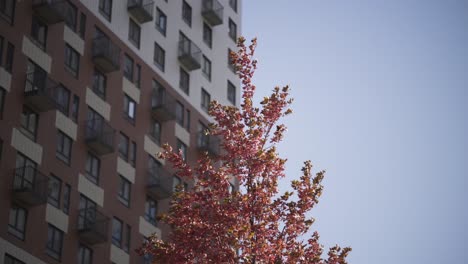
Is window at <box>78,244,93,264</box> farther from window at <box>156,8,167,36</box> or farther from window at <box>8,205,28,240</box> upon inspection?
window at <box>156,8,167,36</box>

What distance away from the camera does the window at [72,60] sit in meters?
53.2

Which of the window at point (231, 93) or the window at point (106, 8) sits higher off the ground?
the window at point (231, 93)

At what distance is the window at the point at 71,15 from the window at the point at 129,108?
262 inches

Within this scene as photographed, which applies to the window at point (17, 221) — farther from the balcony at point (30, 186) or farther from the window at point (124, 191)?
the window at point (124, 191)

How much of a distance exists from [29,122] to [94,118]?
6.13 m

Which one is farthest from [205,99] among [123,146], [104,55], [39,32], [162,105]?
[39,32]

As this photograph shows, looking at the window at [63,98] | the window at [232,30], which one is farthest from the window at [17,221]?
the window at [232,30]

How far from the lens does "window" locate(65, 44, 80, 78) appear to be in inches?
2095

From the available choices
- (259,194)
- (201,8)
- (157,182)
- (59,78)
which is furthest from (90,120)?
(259,194)

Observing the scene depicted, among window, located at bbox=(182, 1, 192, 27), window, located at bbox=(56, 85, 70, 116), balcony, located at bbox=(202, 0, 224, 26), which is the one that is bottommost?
window, located at bbox=(56, 85, 70, 116)

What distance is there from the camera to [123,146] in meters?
57.2

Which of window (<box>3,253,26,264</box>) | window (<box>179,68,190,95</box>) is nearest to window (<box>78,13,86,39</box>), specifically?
window (<box>179,68,190,95</box>)

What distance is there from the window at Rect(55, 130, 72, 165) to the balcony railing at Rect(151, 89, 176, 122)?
32.9ft

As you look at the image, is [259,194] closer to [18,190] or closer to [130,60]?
[18,190]
